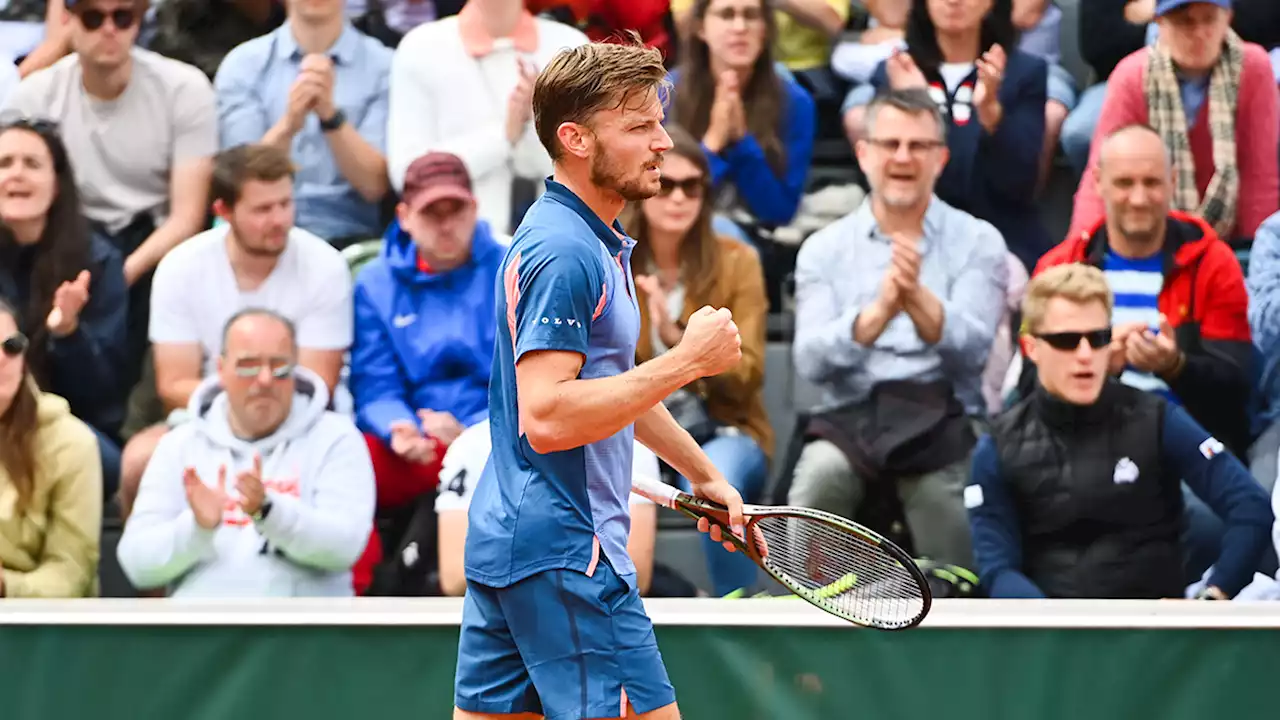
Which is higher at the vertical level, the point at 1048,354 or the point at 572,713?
the point at 1048,354

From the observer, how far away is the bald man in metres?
5.32

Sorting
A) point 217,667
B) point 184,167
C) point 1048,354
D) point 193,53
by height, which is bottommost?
point 217,667

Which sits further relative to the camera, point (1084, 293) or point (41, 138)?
point (41, 138)

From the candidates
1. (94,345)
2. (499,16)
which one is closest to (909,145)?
(499,16)

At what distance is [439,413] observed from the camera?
547 centimetres

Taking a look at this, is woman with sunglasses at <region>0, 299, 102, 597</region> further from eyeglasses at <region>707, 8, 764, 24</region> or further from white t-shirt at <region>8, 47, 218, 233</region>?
eyeglasses at <region>707, 8, 764, 24</region>

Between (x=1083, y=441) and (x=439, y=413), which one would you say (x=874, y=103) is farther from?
(x=439, y=413)

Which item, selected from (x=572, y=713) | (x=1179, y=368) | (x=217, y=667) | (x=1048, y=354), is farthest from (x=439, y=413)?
(x=572, y=713)

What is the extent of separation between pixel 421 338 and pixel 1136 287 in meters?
2.37

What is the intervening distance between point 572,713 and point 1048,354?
2.79 metres

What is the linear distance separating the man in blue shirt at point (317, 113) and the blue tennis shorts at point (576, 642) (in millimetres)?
3324

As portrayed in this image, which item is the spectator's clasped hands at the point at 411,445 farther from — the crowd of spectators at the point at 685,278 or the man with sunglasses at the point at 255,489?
the man with sunglasses at the point at 255,489

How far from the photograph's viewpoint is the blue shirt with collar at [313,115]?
19.6 feet

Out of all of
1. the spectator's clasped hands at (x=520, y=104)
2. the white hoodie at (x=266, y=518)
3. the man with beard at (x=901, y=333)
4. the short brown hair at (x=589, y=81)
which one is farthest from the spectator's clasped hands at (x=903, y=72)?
the short brown hair at (x=589, y=81)
